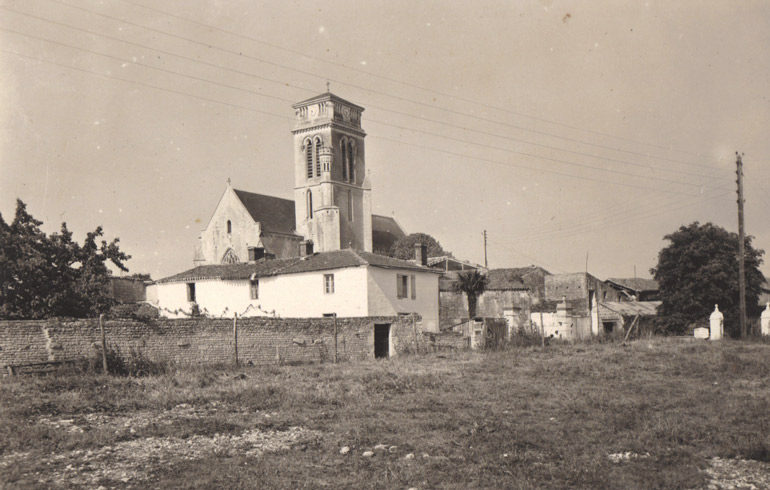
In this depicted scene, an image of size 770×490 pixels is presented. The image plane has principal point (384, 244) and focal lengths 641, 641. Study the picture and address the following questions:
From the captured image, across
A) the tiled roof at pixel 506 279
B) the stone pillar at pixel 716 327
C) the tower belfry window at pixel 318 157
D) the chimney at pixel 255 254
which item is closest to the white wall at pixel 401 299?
the chimney at pixel 255 254

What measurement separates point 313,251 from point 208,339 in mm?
34472

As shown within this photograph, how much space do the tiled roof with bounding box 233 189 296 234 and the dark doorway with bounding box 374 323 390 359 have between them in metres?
33.4

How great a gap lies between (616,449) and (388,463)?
3248 millimetres

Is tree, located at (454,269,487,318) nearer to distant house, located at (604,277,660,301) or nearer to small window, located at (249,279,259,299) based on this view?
small window, located at (249,279,259,299)

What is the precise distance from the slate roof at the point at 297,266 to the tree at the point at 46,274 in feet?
32.9

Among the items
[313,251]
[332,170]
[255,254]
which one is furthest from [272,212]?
[255,254]

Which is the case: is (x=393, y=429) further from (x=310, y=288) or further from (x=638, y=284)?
(x=638, y=284)

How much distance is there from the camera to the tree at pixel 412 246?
64375 mm

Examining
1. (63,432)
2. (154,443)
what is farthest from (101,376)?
(154,443)

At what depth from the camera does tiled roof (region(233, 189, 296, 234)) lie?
59438 millimetres

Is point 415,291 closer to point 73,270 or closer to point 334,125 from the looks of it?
point 73,270

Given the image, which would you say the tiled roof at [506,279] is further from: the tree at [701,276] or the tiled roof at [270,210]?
the tiled roof at [270,210]

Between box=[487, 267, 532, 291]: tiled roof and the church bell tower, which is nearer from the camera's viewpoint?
box=[487, 267, 532, 291]: tiled roof

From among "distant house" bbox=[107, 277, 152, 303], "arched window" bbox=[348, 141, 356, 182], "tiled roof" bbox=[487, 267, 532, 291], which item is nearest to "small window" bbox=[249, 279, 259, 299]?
"distant house" bbox=[107, 277, 152, 303]
